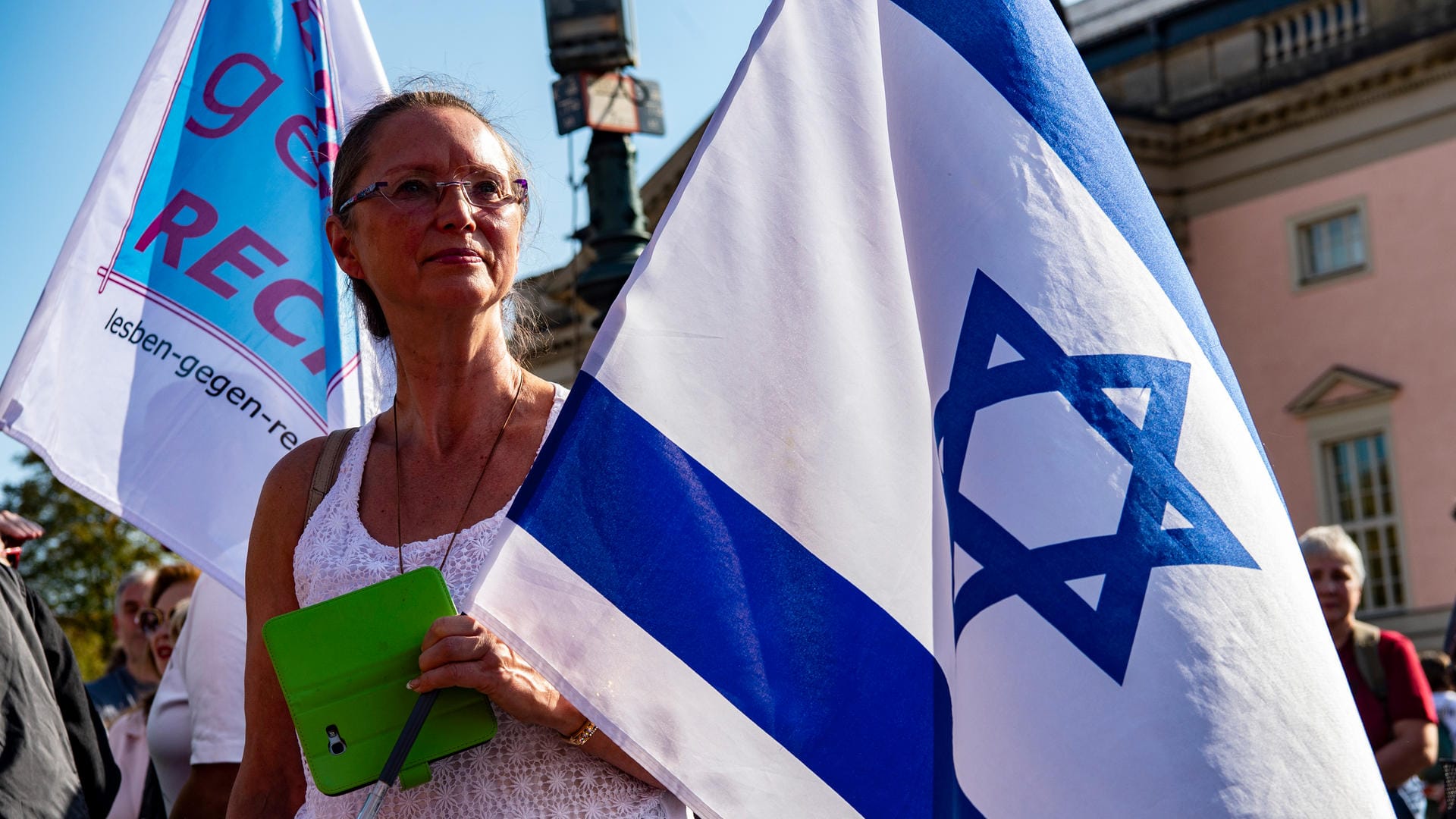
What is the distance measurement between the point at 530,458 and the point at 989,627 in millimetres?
775

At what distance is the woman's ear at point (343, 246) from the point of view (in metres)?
2.51

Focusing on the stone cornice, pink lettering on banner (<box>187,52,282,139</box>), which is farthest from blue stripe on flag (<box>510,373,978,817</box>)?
the stone cornice

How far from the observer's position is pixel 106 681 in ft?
24.4

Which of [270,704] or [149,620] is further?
[149,620]

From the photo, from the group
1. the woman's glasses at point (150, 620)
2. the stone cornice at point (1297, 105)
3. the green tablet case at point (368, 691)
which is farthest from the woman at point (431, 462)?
the stone cornice at point (1297, 105)

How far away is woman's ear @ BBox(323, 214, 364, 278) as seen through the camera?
2.51 metres

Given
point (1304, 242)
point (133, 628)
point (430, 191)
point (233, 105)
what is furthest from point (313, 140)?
point (1304, 242)

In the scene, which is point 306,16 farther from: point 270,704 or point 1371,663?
point 1371,663

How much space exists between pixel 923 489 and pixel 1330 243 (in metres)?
25.2

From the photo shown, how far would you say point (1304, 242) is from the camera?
2588cm

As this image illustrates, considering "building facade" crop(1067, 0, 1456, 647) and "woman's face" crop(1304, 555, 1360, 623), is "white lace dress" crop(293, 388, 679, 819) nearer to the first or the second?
"woman's face" crop(1304, 555, 1360, 623)

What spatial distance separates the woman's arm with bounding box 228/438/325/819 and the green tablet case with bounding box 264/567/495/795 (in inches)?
14.3

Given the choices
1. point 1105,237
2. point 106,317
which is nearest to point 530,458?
point 1105,237

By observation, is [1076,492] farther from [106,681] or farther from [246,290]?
[106,681]
